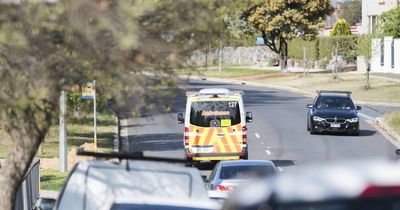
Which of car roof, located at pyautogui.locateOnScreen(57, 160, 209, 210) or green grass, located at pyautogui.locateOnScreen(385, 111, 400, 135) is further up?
car roof, located at pyautogui.locateOnScreen(57, 160, 209, 210)

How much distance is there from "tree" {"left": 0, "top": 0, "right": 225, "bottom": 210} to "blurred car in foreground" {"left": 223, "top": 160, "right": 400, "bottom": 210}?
3967 mm

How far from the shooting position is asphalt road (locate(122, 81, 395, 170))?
3381cm

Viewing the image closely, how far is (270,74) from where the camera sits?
85125 millimetres

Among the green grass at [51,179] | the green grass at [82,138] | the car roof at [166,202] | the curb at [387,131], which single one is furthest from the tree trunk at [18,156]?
the curb at [387,131]

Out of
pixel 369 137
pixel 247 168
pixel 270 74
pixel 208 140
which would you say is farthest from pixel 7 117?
pixel 270 74

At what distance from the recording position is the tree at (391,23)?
76250mm

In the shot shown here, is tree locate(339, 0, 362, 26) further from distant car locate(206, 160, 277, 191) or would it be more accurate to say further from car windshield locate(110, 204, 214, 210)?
car windshield locate(110, 204, 214, 210)

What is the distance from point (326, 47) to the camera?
92875mm

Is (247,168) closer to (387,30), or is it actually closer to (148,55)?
(148,55)

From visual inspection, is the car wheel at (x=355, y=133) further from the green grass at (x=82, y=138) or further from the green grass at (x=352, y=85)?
the green grass at (x=352, y=85)

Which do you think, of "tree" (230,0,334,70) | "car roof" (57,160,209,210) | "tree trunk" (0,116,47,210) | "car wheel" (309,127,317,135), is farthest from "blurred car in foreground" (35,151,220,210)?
"tree" (230,0,334,70)

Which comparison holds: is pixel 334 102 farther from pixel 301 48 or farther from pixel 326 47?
pixel 301 48

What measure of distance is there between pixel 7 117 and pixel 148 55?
5.18ft

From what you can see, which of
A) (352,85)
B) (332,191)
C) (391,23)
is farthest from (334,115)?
(391,23)
